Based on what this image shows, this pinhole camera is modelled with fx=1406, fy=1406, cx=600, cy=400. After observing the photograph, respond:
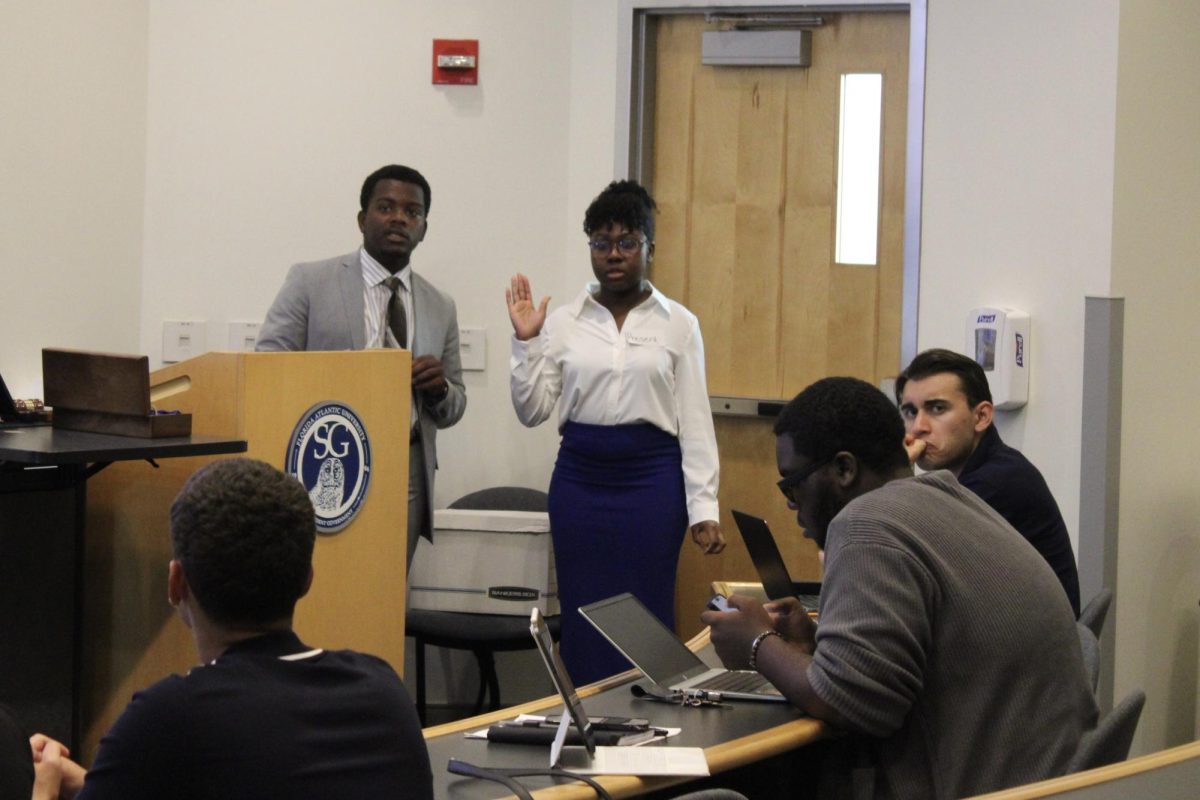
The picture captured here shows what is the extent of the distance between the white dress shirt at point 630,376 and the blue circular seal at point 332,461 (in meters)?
1.05

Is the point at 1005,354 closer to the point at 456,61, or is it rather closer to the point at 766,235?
the point at 766,235

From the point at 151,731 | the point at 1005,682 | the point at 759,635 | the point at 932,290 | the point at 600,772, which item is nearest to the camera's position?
the point at 151,731

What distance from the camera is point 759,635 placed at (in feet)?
8.08

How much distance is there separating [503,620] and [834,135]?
207cm

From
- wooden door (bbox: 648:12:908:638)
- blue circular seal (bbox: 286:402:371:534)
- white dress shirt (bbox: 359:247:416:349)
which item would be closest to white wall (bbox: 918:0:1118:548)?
wooden door (bbox: 648:12:908:638)

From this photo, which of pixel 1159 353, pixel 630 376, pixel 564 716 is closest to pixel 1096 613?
pixel 564 716

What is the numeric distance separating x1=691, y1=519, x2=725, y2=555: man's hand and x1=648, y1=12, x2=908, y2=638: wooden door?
2.50 ft

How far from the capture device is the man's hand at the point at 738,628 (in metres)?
2.49

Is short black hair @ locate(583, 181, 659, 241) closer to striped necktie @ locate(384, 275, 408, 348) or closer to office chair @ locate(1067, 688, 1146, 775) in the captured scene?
striped necktie @ locate(384, 275, 408, 348)

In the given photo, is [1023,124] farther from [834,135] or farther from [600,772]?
[600,772]

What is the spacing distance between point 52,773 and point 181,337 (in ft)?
11.7

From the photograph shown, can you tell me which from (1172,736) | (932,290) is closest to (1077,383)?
(932,290)

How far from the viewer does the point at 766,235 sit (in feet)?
16.7

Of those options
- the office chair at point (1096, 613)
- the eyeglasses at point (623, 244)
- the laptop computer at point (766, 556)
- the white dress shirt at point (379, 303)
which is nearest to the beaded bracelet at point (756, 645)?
the laptop computer at point (766, 556)
